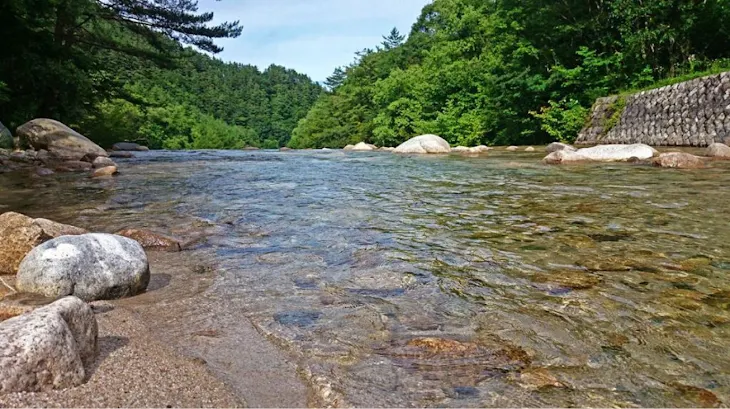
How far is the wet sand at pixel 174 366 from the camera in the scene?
1692 millimetres

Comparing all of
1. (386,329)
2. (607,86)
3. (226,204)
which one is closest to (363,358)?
(386,329)

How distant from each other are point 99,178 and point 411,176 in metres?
6.41

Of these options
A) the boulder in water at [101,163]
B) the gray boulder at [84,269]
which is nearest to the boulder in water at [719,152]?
the gray boulder at [84,269]

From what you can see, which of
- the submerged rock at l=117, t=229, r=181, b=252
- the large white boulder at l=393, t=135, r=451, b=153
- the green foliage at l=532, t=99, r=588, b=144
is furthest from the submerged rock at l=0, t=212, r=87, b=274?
the green foliage at l=532, t=99, r=588, b=144

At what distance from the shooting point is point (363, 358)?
215cm

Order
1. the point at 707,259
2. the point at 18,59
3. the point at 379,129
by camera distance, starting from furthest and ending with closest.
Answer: the point at 379,129, the point at 18,59, the point at 707,259

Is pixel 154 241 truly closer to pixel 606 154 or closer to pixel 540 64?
pixel 606 154

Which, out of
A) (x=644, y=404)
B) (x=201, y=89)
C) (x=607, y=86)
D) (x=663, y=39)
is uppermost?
(x=201, y=89)

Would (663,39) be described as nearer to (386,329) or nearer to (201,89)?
(386,329)

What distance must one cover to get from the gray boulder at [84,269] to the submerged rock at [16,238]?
0.52 meters

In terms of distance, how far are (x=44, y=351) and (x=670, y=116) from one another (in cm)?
1704

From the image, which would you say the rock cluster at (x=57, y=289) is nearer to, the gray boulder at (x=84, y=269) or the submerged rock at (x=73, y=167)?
the gray boulder at (x=84, y=269)

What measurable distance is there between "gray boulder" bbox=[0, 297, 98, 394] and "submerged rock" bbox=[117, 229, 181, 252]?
2275 millimetres

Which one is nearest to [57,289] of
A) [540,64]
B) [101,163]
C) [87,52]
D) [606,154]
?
[101,163]
